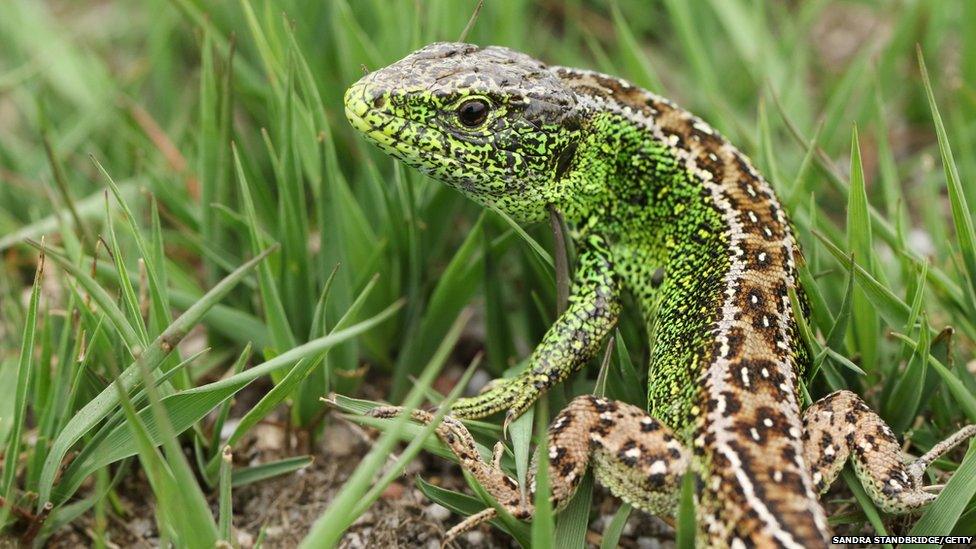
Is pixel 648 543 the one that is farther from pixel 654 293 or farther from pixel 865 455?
pixel 654 293

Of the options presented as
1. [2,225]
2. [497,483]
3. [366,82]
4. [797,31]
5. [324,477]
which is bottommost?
[324,477]

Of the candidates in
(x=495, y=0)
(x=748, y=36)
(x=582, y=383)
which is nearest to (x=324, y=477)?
(x=582, y=383)

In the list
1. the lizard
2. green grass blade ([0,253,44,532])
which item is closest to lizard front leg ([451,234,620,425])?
the lizard

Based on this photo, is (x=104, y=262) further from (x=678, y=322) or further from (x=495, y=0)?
(x=495, y=0)

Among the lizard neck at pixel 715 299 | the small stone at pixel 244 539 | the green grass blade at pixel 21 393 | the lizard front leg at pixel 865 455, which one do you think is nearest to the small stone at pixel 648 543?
the lizard neck at pixel 715 299

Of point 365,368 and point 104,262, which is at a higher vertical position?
point 104,262

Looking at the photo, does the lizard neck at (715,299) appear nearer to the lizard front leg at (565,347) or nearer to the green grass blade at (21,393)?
the lizard front leg at (565,347)

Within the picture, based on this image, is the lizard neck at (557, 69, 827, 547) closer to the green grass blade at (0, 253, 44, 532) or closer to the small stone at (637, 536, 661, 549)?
the small stone at (637, 536, 661, 549)

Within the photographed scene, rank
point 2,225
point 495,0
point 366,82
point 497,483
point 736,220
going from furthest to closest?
point 495,0
point 2,225
point 736,220
point 366,82
point 497,483

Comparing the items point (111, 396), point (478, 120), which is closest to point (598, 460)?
point (478, 120)
